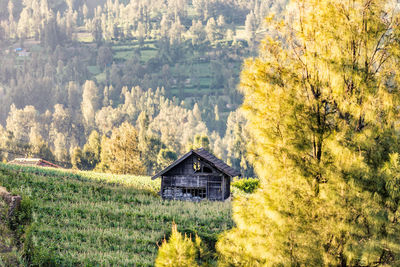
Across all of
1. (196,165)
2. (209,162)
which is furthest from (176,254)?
(196,165)

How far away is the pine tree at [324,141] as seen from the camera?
11.5 metres

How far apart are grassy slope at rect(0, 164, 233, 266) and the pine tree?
11250 mm

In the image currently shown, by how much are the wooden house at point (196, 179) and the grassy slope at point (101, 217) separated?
82.4 inches

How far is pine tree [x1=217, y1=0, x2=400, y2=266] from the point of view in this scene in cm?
1148

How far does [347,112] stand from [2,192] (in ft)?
64.6

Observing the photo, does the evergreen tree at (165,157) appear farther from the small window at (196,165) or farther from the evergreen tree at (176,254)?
the evergreen tree at (176,254)

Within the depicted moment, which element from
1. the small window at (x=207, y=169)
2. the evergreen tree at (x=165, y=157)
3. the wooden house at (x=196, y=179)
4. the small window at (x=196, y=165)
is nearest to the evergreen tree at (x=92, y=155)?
the evergreen tree at (x=165, y=157)

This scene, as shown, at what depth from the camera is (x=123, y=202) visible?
41.1 m

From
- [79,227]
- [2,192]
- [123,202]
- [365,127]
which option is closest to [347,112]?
[365,127]

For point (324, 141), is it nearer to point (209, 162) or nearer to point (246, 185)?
point (209, 162)

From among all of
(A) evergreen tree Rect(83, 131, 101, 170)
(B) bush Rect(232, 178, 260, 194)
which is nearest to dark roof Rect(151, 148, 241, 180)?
(B) bush Rect(232, 178, 260, 194)

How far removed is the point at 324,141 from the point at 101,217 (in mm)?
24464

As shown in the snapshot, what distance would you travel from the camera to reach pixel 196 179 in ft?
146

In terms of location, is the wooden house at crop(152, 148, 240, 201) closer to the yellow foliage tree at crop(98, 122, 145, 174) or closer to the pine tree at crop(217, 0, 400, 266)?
the pine tree at crop(217, 0, 400, 266)
